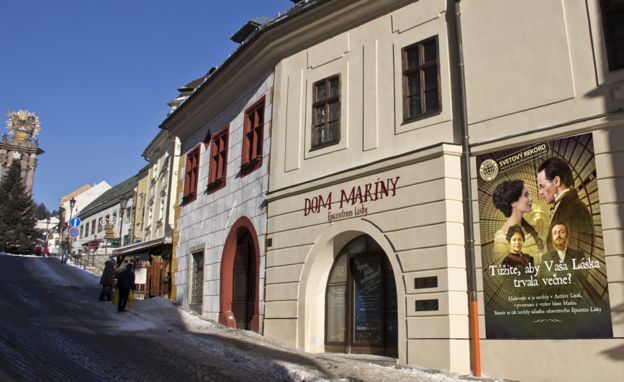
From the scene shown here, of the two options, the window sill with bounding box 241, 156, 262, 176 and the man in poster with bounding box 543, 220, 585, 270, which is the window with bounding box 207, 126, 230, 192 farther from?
the man in poster with bounding box 543, 220, 585, 270

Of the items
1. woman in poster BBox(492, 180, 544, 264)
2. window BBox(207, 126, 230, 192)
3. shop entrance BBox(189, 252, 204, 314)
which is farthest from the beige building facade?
shop entrance BBox(189, 252, 204, 314)

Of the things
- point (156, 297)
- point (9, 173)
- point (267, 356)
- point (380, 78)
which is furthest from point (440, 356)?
point (9, 173)

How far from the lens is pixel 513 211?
33.6 feet

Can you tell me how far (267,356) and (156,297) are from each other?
12140mm

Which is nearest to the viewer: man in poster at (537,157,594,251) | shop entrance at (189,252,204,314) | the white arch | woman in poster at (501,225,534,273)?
man in poster at (537,157,594,251)

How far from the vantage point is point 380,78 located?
12.9 m

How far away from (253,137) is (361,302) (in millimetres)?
6317

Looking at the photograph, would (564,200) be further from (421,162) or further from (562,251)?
(421,162)

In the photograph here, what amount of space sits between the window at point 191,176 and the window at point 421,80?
34.4 feet

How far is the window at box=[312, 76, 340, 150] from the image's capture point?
13.9m

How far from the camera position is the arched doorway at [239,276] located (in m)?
16.2

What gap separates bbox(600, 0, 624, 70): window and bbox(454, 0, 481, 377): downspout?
2506mm

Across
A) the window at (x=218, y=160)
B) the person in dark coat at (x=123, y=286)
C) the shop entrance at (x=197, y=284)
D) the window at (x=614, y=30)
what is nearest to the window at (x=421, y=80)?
the window at (x=614, y=30)

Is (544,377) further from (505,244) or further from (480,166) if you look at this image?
(480,166)
